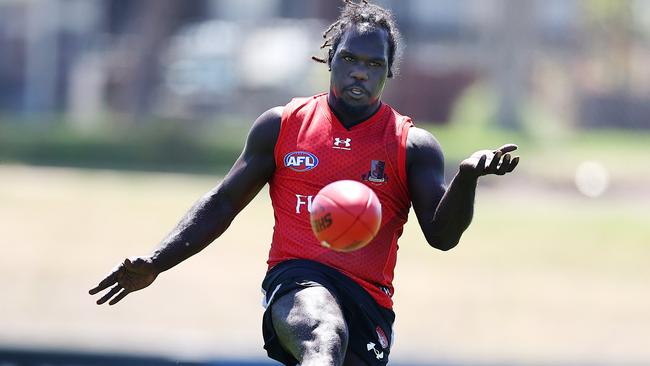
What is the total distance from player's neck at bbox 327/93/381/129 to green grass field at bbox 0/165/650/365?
127 inches

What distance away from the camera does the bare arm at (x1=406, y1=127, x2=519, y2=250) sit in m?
6.62

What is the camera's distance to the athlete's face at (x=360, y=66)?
693cm

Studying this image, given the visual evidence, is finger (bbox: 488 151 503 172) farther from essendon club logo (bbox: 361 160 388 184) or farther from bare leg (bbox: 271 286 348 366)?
bare leg (bbox: 271 286 348 366)

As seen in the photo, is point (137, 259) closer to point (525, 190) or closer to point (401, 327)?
point (401, 327)

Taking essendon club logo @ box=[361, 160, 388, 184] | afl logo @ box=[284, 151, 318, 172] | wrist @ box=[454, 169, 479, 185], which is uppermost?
afl logo @ box=[284, 151, 318, 172]

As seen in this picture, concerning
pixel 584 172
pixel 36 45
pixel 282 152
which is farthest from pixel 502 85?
pixel 282 152

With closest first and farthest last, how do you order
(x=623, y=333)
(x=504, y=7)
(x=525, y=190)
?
(x=623, y=333) → (x=525, y=190) → (x=504, y=7)

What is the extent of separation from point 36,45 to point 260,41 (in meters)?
7.29

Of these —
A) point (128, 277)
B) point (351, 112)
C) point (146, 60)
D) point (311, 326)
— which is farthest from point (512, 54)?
point (311, 326)

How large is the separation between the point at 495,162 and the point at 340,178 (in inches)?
37.0

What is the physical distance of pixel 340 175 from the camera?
7.02 meters

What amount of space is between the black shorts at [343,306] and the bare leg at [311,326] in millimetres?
110

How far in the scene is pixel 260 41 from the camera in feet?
137

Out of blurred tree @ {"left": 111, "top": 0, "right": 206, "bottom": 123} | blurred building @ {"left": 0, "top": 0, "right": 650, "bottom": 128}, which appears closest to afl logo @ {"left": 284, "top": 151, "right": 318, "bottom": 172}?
blurred tree @ {"left": 111, "top": 0, "right": 206, "bottom": 123}
